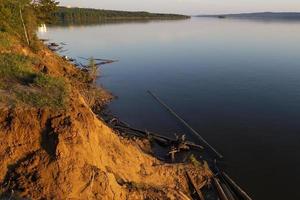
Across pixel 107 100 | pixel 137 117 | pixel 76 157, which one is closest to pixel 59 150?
pixel 76 157

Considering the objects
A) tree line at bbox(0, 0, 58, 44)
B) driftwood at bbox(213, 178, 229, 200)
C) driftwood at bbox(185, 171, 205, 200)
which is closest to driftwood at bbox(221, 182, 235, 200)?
driftwood at bbox(213, 178, 229, 200)

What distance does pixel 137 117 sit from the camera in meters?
38.6

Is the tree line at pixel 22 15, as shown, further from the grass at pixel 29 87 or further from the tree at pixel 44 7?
the grass at pixel 29 87

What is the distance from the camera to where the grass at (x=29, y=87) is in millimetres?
17203

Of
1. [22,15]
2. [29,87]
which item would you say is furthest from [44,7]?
[29,87]

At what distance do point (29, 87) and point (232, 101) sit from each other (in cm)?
2912

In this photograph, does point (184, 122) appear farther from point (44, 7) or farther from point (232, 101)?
point (44, 7)

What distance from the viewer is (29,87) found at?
18.9 metres

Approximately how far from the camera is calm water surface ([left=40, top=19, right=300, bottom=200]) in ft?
90.2

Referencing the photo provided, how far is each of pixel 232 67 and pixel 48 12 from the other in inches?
1234

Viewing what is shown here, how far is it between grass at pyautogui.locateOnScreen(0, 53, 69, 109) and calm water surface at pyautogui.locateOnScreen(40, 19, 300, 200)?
46.1 feet

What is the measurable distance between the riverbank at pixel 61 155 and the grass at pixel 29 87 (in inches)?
1.8

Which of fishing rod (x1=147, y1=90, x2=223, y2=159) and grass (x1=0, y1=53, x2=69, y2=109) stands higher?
grass (x1=0, y1=53, x2=69, y2=109)

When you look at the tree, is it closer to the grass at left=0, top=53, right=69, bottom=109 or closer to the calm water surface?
the calm water surface
